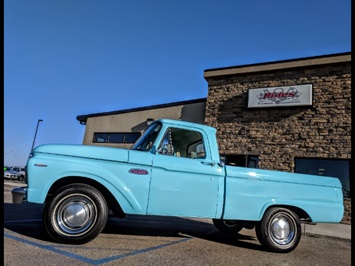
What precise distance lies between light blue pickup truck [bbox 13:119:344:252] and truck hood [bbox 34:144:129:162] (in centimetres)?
1

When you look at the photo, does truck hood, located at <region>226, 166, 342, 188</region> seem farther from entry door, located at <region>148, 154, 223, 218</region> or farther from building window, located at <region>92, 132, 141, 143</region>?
building window, located at <region>92, 132, 141, 143</region>

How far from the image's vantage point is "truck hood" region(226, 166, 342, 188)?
5.05 metres

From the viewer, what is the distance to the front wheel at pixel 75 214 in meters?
4.10

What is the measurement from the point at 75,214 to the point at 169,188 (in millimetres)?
1453

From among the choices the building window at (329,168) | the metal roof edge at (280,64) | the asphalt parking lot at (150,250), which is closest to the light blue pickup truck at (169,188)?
the asphalt parking lot at (150,250)

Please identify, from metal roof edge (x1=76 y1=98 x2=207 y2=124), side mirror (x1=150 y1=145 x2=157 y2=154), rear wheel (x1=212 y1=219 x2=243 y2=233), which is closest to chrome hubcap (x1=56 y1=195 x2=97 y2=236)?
side mirror (x1=150 y1=145 x2=157 y2=154)

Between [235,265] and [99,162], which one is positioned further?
[99,162]

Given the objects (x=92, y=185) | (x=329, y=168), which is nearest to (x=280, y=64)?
(x=329, y=168)

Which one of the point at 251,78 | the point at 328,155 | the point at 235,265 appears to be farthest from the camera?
the point at 251,78

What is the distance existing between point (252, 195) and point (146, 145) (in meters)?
2.05

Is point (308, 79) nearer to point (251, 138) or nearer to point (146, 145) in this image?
point (251, 138)

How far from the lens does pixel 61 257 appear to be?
3.44 metres

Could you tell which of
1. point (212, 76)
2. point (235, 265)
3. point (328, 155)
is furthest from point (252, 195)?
point (212, 76)

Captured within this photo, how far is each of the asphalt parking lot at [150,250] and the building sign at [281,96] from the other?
8076mm
